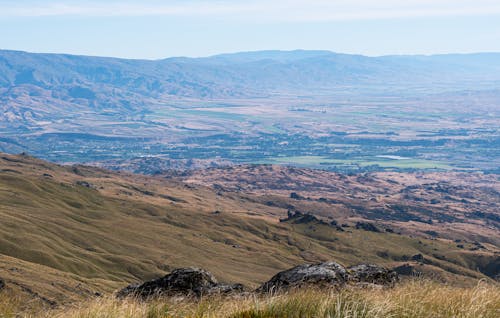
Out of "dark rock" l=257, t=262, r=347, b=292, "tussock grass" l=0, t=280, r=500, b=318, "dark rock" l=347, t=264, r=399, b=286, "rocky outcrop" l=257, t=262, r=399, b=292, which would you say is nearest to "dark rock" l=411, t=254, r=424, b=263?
"dark rock" l=347, t=264, r=399, b=286

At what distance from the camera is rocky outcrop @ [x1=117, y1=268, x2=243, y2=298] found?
15852mm

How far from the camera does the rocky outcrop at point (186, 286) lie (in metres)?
15.9

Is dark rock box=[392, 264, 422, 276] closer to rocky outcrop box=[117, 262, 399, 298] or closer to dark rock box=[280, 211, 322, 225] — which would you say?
dark rock box=[280, 211, 322, 225]

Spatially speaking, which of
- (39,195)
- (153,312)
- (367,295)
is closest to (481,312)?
(367,295)

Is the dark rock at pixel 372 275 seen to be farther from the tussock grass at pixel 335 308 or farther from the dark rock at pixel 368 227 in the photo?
the dark rock at pixel 368 227

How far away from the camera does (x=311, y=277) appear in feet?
49.4

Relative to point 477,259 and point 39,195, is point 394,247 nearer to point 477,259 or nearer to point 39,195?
point 477,259

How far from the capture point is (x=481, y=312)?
10266mm

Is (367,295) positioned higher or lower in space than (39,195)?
higher

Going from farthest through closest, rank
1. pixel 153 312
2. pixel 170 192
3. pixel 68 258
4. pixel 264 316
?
pixel 170 192 → pixel 68 258 → pixel 153 312 → pixel 264 316

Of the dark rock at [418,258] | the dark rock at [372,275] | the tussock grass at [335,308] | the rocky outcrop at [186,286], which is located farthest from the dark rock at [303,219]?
the tussock grass at [335,308]

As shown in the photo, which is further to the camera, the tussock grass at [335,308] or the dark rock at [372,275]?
the dark rock at [372,275]

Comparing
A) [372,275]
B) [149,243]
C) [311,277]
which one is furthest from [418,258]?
[311,277]

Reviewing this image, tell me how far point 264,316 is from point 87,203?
441 feet
